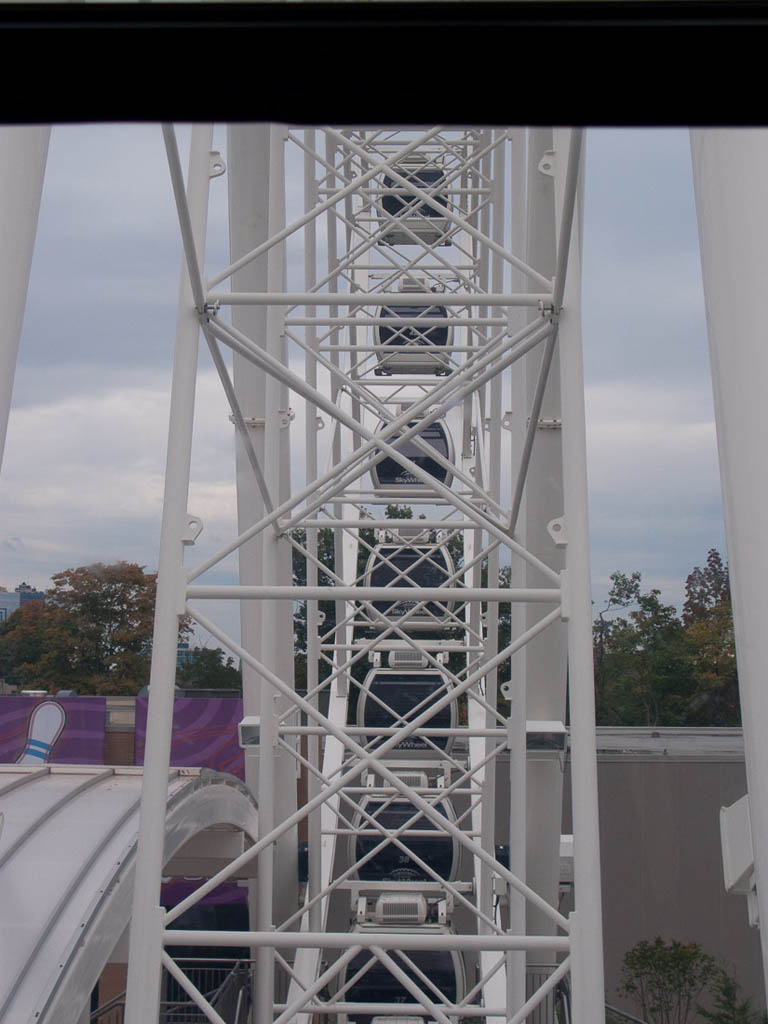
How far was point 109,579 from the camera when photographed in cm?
3397

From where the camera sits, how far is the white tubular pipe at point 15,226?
374cm

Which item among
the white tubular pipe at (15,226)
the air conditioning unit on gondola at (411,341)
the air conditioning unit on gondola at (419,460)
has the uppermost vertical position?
the air conditioning unit on gondola at (411,341)

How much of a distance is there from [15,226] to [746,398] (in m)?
2.89

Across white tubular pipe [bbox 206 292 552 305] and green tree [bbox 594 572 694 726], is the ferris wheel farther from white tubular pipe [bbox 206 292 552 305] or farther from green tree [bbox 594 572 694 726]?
green tree [bbox 594 572 694 726]

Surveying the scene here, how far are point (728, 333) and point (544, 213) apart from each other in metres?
3.96

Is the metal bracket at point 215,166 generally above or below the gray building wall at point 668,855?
above

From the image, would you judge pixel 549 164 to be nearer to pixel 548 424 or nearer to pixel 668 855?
pixel 548 424

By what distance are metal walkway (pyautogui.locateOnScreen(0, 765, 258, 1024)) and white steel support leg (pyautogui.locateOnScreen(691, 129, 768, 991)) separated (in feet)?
13.1

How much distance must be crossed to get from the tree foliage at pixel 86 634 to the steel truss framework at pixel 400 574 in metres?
17.9

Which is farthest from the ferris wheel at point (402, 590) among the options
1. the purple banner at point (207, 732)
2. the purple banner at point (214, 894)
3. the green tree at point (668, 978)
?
the green tree at point (668, 978)

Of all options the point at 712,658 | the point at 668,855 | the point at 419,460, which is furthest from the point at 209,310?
the point at 712,658

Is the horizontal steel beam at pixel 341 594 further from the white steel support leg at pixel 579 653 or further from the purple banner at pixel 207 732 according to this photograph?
the purple banner at pixel 207 732

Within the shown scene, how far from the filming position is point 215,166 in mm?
5062

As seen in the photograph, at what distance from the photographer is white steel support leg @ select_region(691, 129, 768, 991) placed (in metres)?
3.68
